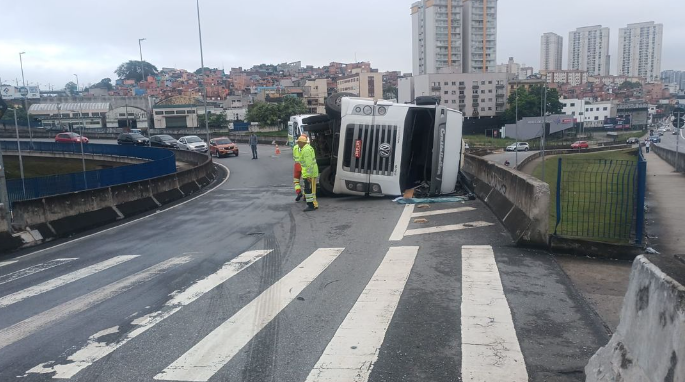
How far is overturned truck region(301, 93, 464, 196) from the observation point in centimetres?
1471

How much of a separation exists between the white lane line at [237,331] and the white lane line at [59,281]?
11.2 feet

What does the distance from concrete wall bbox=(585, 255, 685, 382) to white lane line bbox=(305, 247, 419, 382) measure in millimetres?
1894

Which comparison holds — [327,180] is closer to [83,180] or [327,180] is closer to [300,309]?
[83,180]

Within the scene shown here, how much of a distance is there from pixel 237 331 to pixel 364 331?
1.37m

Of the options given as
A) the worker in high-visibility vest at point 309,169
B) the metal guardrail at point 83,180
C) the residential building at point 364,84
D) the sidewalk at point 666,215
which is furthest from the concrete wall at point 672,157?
the residential building at point 364,84

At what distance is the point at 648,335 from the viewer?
11.2 feet

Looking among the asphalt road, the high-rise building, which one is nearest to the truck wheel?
the asphalt road

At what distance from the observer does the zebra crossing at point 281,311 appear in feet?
15.9

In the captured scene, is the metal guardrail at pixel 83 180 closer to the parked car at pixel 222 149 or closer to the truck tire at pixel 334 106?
the truck tire at pixel 334 106

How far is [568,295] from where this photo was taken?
6.81 m

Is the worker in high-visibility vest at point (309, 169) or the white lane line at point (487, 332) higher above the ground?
the worker in high-visibility vest at point (309, 169)

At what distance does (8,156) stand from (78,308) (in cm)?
4189

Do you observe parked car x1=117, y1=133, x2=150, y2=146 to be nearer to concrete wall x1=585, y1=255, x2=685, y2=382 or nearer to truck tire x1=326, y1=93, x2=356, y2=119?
truck tire x1=326, y1=93, x2=356, y2=119

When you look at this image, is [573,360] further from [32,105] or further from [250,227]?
[32,105]
